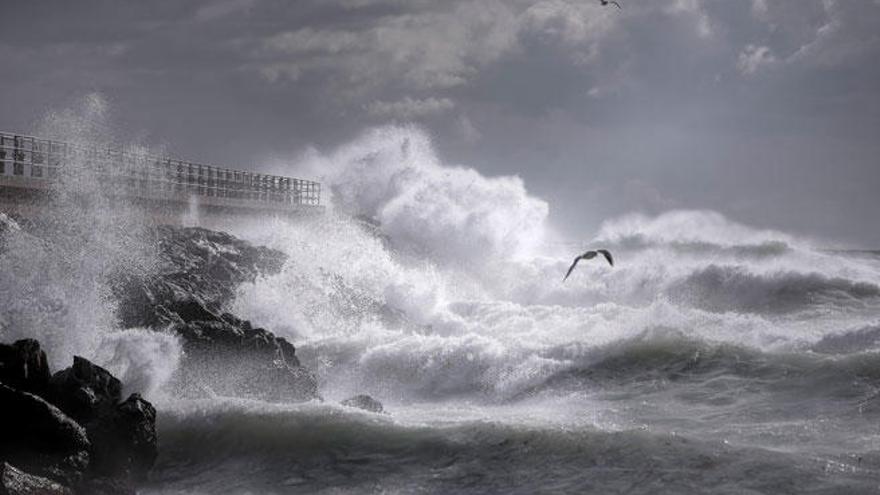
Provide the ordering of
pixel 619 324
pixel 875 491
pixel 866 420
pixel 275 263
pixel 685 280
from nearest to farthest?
pixel 875 491
pixel 866 420
pixel 619 324
pixel 275 263
pixel 685 280

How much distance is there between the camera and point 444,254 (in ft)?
118

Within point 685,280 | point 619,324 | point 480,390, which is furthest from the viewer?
point 685,280

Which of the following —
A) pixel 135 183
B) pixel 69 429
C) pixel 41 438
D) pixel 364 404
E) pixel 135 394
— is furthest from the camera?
pixel 135 183

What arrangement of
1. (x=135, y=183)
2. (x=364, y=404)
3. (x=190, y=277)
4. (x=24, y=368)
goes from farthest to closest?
(x=135, y=183) → (x=190, y=277) → (x=364, y=404) → (x=24, y=368)

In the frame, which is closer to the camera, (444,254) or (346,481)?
(346,481)

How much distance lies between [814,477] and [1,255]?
14389mm

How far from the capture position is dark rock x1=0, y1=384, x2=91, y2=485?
8.96 m

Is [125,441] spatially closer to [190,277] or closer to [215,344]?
[215,344]

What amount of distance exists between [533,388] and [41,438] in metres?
8.57

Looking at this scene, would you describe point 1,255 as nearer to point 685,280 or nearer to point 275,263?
point 275,263

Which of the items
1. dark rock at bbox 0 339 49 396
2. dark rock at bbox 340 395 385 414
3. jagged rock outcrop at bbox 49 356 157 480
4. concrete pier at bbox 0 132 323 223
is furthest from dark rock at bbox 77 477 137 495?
concrete pier at bbox 0 132 323 223

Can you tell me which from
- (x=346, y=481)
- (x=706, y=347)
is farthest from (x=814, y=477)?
(x=706, y=347)

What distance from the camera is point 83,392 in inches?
398

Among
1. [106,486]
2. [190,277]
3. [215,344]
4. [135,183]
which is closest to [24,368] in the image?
[106,486]
